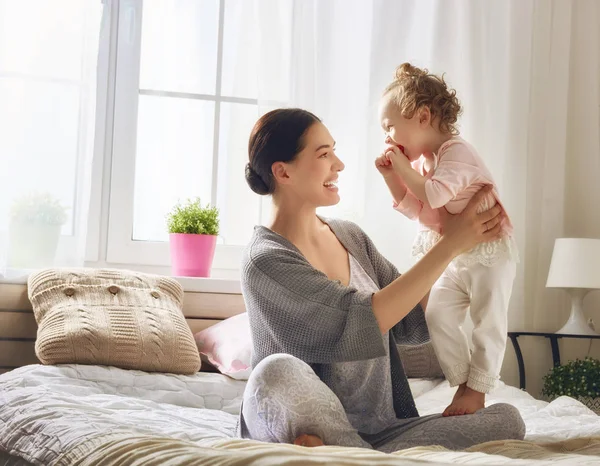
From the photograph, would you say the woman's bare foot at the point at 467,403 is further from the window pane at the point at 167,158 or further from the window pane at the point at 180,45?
the window pane at the point at 180,45

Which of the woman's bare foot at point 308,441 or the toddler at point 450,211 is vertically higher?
the toddler at point 450,211

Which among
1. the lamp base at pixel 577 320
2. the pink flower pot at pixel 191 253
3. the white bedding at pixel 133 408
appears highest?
the pink flower pot at pixel 191 253

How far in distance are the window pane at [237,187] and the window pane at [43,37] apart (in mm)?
627

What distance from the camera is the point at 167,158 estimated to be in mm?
3432

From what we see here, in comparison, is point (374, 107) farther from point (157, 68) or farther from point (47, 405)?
point (47, 405)

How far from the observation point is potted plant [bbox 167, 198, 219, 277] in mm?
3139

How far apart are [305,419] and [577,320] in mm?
2190

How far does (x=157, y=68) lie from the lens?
3.44 metres

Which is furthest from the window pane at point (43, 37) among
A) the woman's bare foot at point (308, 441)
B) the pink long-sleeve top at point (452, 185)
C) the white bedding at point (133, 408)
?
the woman's bare foot at point (308, 441)

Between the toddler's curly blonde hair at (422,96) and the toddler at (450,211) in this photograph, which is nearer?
the toddler at (450,211)

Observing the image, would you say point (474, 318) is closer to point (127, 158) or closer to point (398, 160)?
point (398, 160)

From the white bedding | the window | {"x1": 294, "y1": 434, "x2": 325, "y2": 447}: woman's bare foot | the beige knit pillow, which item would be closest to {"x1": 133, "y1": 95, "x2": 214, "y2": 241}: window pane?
the window

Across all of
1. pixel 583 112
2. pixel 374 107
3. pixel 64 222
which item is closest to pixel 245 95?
pixel 374 107

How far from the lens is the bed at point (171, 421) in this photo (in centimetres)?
112
